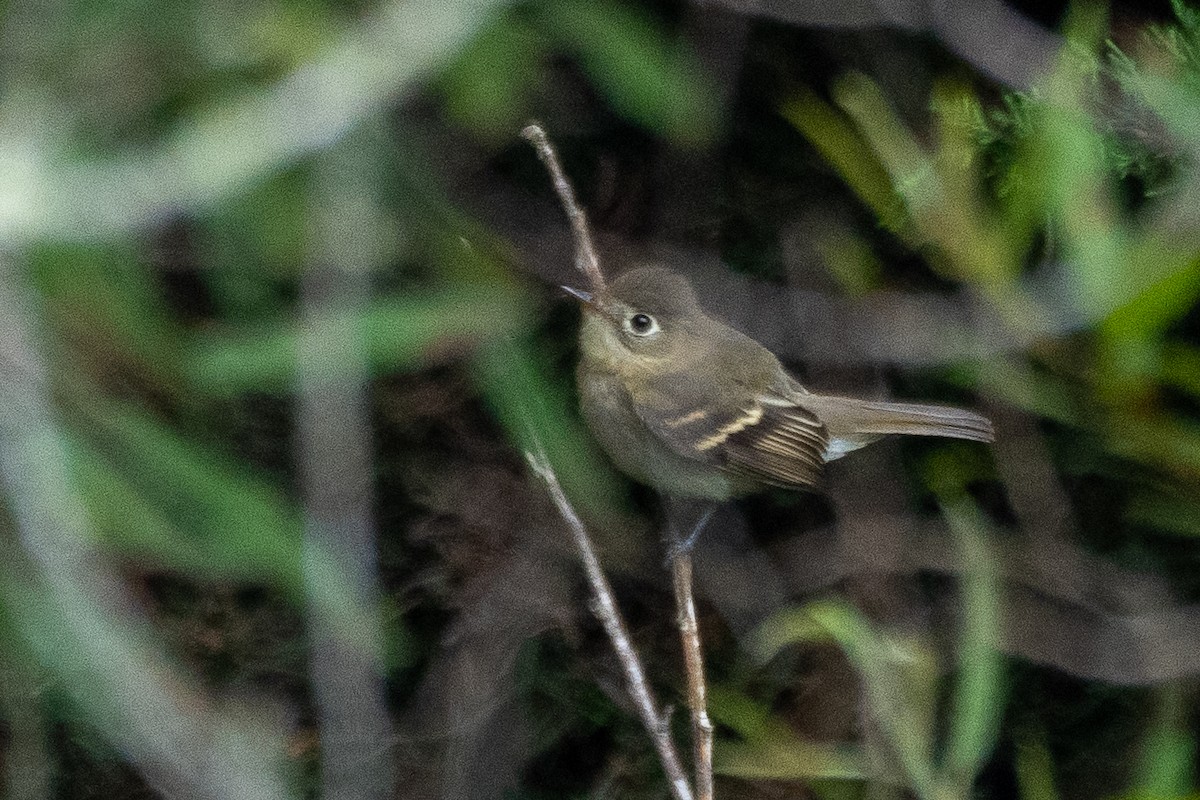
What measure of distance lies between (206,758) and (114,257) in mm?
1164

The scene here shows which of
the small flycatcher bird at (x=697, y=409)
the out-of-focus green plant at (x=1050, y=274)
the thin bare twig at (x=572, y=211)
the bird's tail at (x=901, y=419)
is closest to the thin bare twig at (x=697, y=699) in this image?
the out-of-focus green plant at (x=1050, y=274)

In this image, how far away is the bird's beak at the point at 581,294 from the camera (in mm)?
3047

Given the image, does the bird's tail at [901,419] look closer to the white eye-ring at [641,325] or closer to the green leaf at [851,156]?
the green leaf at [851,156]

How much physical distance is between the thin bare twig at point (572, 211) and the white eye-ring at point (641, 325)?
0.40 ft

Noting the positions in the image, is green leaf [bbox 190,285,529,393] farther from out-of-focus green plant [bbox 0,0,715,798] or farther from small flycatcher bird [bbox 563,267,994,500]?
small flycatcher bird [bbox 563,267,994,500]

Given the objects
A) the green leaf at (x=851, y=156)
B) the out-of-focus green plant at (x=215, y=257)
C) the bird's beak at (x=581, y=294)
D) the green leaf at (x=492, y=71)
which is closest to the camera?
the out-of-focus green plant at (x=215, y=257)

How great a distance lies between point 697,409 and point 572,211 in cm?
95

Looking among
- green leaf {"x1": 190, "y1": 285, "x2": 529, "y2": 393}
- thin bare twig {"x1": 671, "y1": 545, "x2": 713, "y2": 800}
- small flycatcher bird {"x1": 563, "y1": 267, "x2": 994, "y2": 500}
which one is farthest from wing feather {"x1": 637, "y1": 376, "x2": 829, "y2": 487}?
green leaf {"x1": 190, "y1": 285, "x2": 529, "y2": 393}

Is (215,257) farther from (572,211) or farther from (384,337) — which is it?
(572,211)

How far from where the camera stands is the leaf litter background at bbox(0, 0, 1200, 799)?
2299mm

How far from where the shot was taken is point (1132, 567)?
3.30m

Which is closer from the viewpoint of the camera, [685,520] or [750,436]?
[750,436]

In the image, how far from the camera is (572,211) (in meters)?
2.76

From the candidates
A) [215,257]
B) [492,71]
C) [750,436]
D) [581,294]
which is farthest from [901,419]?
Answer: [215,257]
